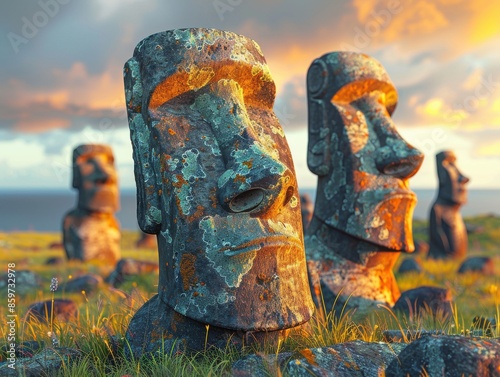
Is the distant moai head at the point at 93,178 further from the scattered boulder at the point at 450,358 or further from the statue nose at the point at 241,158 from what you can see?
the scattered boulder at the point at 450,358

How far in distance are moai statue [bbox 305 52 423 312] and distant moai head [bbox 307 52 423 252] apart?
0.01m

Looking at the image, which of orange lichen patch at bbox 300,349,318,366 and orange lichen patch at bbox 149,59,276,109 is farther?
orange lichen patch at bbox 149,59,276,109

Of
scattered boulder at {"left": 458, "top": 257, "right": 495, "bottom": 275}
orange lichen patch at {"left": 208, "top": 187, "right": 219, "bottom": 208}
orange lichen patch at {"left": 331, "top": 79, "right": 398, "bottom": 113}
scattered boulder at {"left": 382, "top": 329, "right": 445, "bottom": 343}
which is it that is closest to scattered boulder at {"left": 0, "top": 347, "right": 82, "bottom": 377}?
orange lichen patch at {"left": 208, "top": 187, "right": 219, "bottom": 208}

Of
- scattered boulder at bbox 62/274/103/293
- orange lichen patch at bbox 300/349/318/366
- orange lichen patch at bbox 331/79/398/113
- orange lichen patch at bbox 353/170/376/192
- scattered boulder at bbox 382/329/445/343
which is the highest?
orange lichen patch at bbox 331/79/398/113

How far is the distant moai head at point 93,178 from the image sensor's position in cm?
1303

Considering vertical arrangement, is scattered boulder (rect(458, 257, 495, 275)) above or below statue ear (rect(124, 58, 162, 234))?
below

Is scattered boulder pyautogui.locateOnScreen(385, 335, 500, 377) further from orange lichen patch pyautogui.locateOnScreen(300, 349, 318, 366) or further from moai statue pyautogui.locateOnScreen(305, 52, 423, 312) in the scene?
moai statue pyautogui.locateOnScreen(305, 52, 423, 312)

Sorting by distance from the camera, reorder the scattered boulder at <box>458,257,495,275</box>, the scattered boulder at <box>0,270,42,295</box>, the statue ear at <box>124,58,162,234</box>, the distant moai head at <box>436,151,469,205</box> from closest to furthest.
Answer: the statue ear at <box>124,58,162,234</box> < the scattered boulder at <box>0,270,42,295</box> < the scattered boulder at <box>458,257,495,275</box> < the distant moai head at <box>436,151,469,205</box>

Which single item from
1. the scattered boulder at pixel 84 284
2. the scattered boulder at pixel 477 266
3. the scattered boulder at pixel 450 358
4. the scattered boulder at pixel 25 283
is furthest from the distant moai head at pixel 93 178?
the scattered boulder at pixel 450 358

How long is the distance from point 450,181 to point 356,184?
8.16m

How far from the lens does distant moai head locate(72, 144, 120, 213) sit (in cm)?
1303

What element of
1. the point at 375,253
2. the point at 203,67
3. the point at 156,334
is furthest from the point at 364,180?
the point at 156,334

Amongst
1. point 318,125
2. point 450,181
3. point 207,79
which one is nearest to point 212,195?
point 207,79

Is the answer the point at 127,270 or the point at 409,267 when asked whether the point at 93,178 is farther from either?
the point at 409,267
